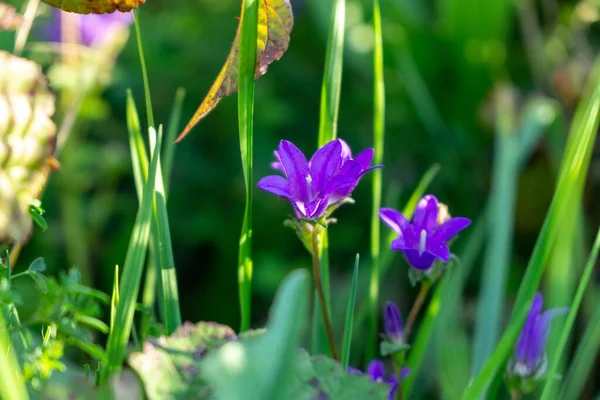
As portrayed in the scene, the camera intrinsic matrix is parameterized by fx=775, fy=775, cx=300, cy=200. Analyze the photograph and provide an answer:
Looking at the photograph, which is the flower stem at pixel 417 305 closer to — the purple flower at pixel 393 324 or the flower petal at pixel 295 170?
the purple flower at pixel 393 324

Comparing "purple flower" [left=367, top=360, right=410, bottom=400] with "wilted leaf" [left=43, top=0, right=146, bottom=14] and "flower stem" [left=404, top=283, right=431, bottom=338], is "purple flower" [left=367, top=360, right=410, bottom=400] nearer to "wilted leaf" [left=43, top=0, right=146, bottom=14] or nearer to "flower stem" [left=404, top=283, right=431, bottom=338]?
"flower stem" [left=404, top=283, right=431, bottom=338]

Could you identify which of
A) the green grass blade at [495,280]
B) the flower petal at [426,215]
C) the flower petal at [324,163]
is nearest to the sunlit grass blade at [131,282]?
the flower petal at [324,163]

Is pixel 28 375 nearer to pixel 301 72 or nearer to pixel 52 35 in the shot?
pixel 52 35

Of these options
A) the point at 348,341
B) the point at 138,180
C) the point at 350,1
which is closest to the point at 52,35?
the point at 350,1

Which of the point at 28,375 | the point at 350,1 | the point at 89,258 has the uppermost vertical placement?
the point at 350,1

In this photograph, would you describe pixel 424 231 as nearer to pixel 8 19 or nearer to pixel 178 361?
pixel 178 361

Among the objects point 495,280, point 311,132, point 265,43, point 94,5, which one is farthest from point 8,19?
point 311,132

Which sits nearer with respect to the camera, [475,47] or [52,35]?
[52,35]
